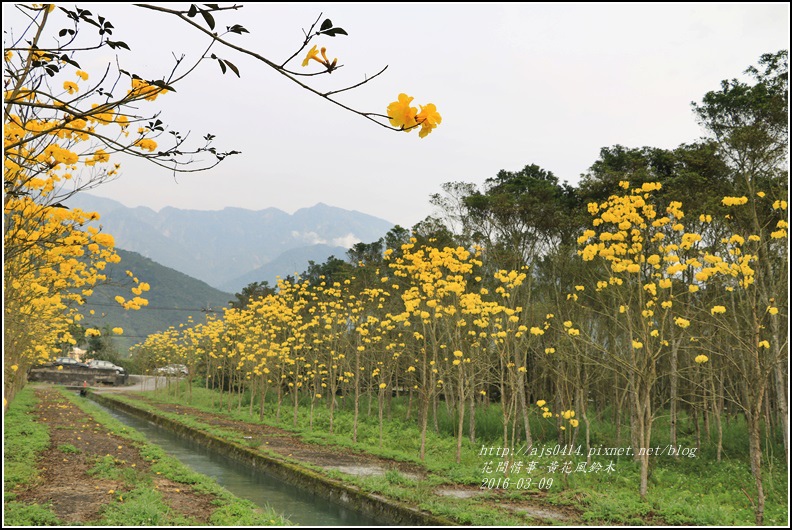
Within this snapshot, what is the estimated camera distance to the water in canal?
8.43 m

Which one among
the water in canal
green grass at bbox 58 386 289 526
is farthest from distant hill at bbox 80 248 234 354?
green grass at bbox 58 386 289 526

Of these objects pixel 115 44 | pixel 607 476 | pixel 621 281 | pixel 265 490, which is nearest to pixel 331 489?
pixel 265 490

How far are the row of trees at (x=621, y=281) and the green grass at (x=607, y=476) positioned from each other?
0.61m

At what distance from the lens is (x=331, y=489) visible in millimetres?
9422

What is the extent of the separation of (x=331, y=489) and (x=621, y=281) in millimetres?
5629

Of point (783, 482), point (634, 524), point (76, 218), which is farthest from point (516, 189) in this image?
point (76, 218)

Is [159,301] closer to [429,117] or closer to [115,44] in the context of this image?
[115,44]

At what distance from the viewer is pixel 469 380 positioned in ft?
39.0

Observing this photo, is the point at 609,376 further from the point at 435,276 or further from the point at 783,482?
the point at 435,276

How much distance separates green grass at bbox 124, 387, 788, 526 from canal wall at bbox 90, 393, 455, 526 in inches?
8.5

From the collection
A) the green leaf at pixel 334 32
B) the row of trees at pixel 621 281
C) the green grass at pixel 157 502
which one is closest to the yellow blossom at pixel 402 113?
the green leaf at pixel 334 32

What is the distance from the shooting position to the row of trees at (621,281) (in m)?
7.73

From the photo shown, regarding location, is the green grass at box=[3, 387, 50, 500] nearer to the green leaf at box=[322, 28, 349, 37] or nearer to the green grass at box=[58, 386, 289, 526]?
the green grass at box=[58, 386, 289, 526]

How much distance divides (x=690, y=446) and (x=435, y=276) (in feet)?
27.0
